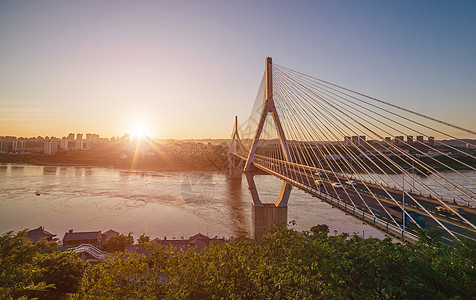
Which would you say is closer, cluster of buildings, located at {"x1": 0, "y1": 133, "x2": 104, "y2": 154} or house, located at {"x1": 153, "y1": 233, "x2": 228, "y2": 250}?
house, located at {"x1": 153, "y1": 233, "x2": 228, "y2": 250}

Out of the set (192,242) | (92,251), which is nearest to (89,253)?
(92,251)

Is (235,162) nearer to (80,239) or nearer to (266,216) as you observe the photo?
(266,216)

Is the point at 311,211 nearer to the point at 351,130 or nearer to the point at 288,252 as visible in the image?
the point at 351,130

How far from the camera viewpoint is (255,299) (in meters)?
3.25

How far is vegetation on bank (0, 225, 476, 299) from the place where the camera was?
9.77 ft

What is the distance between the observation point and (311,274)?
3471 mm

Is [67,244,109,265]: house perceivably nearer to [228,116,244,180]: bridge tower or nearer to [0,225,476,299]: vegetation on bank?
[0,225,476,299]: vegetation on bank

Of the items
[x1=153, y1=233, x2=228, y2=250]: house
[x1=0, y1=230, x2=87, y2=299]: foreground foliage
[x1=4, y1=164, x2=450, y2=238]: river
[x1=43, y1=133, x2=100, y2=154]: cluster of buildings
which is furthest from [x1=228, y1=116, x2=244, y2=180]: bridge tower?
[x1=43, y1=133, x2=100, y2=154]: cluster of buildings

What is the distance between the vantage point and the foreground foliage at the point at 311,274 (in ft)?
9.73

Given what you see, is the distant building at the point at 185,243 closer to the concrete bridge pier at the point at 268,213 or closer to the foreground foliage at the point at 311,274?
the concrete bridge pier at the point at 268,213

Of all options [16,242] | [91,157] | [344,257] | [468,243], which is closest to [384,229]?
[468,243]

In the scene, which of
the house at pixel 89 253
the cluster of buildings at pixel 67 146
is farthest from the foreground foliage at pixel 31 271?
the cluster of buildings at pixel 67 146

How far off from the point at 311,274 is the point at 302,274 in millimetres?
150

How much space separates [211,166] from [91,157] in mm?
25295
